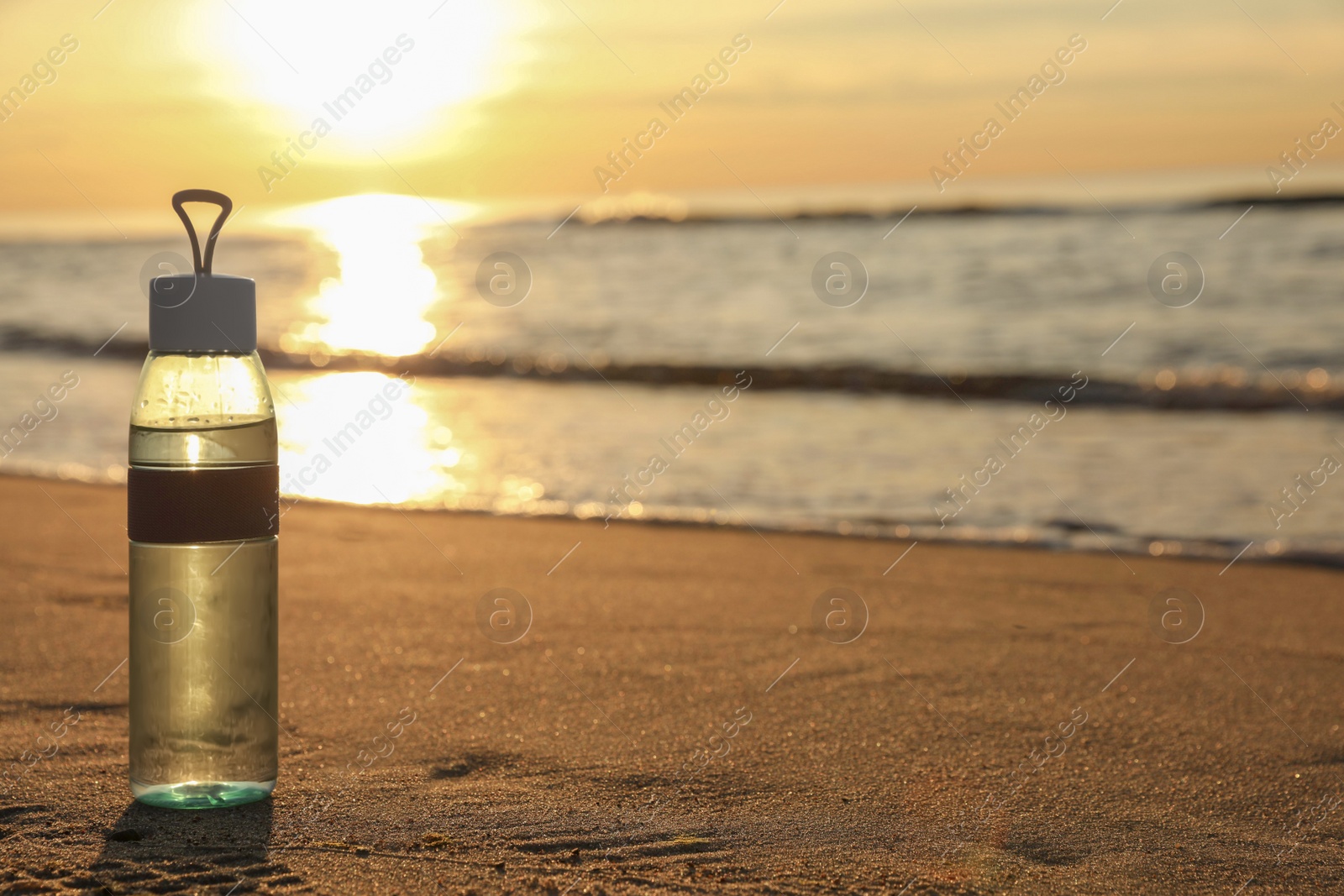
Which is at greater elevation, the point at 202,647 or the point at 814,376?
the point at 814,376

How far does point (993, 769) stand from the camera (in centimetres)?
233

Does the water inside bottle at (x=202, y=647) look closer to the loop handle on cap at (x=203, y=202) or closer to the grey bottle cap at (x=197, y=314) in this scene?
the grey bottle cap at (x=197, y=314)

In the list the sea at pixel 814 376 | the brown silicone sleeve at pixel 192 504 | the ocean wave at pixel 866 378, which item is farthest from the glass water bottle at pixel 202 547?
the ocean wave at pixel 866 378

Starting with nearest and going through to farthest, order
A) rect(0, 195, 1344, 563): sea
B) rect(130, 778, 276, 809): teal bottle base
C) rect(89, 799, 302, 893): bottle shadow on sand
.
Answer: rect(89, 799, 302, 893): bottle shadow on sand, rect(130, 778, 276, 809): teal bottle base, rect(0, 195, 1344, 563): sea

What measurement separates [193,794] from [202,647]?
0.24 m

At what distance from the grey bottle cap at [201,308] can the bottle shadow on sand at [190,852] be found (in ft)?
2.34

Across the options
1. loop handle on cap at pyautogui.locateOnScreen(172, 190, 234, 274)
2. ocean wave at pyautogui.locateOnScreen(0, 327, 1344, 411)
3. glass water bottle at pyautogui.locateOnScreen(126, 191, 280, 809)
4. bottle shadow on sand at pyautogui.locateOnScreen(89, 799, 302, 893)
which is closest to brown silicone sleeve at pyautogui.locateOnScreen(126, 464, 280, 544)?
glass water bottle at pyautogui.locateOnScreen(126, 191, 280, 809)

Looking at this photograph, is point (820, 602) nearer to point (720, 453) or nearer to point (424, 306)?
point (720, 453)

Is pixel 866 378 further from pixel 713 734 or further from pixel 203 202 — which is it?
pixel 203 202

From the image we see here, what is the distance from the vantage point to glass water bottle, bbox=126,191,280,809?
1.81 m

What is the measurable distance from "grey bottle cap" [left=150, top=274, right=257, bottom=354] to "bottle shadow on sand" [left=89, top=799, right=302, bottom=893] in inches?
28.0

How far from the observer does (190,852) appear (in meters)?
1.73

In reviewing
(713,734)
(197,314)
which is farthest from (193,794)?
(713,734)

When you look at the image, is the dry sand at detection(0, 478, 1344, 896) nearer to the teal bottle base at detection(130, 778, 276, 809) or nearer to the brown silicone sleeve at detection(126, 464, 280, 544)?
the teal bottle base at detection(130, 778, 276, 809)
